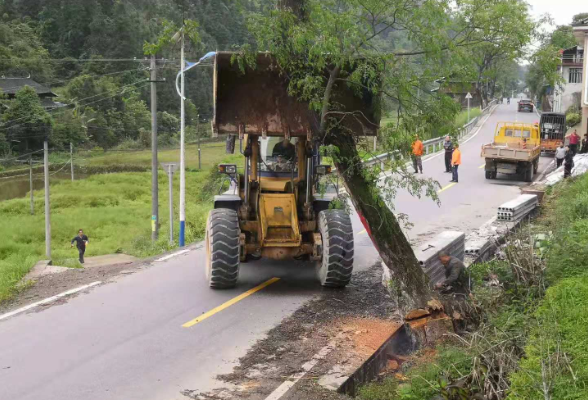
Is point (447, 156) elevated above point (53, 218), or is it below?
A: above

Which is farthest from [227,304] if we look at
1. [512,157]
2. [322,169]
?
[512,157]

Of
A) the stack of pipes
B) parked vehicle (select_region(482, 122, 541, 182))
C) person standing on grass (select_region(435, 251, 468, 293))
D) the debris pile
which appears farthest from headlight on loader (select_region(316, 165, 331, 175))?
parked vehicle (select_region(482, 122, 541, 182))

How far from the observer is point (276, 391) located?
8.02 meters

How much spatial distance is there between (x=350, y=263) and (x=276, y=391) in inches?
152

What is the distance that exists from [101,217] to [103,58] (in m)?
40.9

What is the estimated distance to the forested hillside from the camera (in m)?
64.1

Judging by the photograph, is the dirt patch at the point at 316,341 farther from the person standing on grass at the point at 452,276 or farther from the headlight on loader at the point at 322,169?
the headlight on loader at the point at 322,169

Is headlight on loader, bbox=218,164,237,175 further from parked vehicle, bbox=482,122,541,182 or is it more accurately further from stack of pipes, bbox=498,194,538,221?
parked vehicle, bbox=482,122,541,182

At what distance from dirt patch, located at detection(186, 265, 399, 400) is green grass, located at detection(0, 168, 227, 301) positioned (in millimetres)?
9272

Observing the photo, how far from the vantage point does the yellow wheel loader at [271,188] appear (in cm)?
1109

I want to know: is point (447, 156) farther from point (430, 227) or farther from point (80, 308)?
point (80, 308)

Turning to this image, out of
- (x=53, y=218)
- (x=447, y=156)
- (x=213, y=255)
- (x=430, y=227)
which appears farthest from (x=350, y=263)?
(x=53, y=218)

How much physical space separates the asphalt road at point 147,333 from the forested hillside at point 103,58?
46.7m

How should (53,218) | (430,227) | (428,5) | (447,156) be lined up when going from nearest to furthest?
(428,5), (430,227), (447,156), (53,218)
